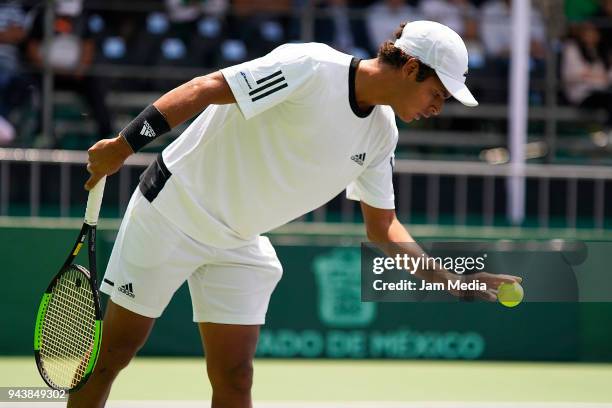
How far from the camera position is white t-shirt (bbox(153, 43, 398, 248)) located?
4.31m

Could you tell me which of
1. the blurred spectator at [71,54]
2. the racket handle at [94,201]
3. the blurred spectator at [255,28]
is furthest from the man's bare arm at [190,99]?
the blurred spectator at [255,28]

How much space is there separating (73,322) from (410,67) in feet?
5.50

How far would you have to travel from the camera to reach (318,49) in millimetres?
4359

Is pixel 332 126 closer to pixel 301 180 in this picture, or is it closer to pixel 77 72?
pixel 301 180

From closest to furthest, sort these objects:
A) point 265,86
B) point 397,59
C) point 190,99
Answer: point 190,99 → point 265,86 → point 397,59

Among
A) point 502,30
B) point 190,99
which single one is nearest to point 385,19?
point 502,30

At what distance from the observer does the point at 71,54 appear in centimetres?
1084

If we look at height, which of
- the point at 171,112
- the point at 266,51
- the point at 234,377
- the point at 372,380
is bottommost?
the point at 372,380

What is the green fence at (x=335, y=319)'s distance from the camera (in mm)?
8703

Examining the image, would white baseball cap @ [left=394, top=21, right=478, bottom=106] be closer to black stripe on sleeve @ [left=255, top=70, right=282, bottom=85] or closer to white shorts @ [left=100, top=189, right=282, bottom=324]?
black stripe on sleeve @ [left=255, top=70, right=282, bottom=85]

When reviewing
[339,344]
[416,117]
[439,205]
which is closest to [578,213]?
[439,205]

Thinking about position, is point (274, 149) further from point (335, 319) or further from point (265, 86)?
point (335, 319)

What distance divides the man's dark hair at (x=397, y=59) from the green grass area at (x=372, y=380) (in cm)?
331

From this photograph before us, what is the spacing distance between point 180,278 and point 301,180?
2.06ft
